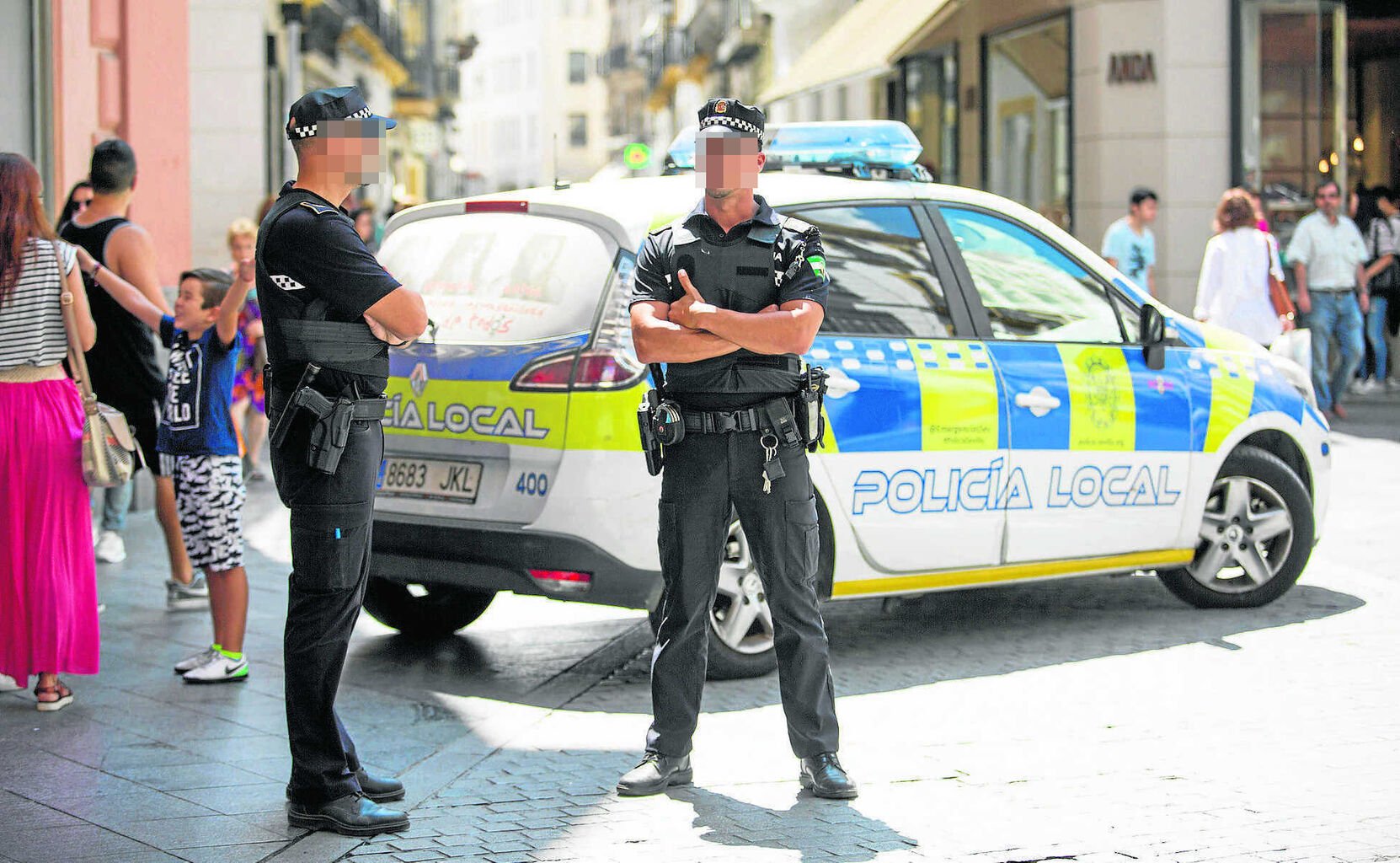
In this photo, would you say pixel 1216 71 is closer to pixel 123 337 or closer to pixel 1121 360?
pixel 1121 360

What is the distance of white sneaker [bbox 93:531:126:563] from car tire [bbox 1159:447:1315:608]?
5.11m

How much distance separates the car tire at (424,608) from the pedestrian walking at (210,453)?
28.4 inches

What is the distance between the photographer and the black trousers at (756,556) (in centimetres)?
477

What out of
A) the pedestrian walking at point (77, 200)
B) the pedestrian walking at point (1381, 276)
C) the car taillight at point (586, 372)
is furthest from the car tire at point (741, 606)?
the pedestrian walking at point (1381, 276)

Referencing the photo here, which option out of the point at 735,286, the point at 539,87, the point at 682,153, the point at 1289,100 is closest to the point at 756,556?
the point at 735,286

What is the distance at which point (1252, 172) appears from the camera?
16.3 m

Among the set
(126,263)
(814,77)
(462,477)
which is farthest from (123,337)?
(814,77)

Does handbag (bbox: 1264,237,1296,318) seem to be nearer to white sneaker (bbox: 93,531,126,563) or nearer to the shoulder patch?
white sneaker (bbox: 93,531,126,563)

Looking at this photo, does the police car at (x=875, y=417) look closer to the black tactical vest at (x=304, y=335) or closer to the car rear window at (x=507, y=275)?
the car rear window at (x=507, y=275)

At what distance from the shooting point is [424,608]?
23.1ft

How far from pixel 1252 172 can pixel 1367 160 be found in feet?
10.2

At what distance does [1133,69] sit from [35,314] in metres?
12.5

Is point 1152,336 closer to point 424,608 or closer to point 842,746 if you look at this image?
point 842,746

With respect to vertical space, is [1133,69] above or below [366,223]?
above
